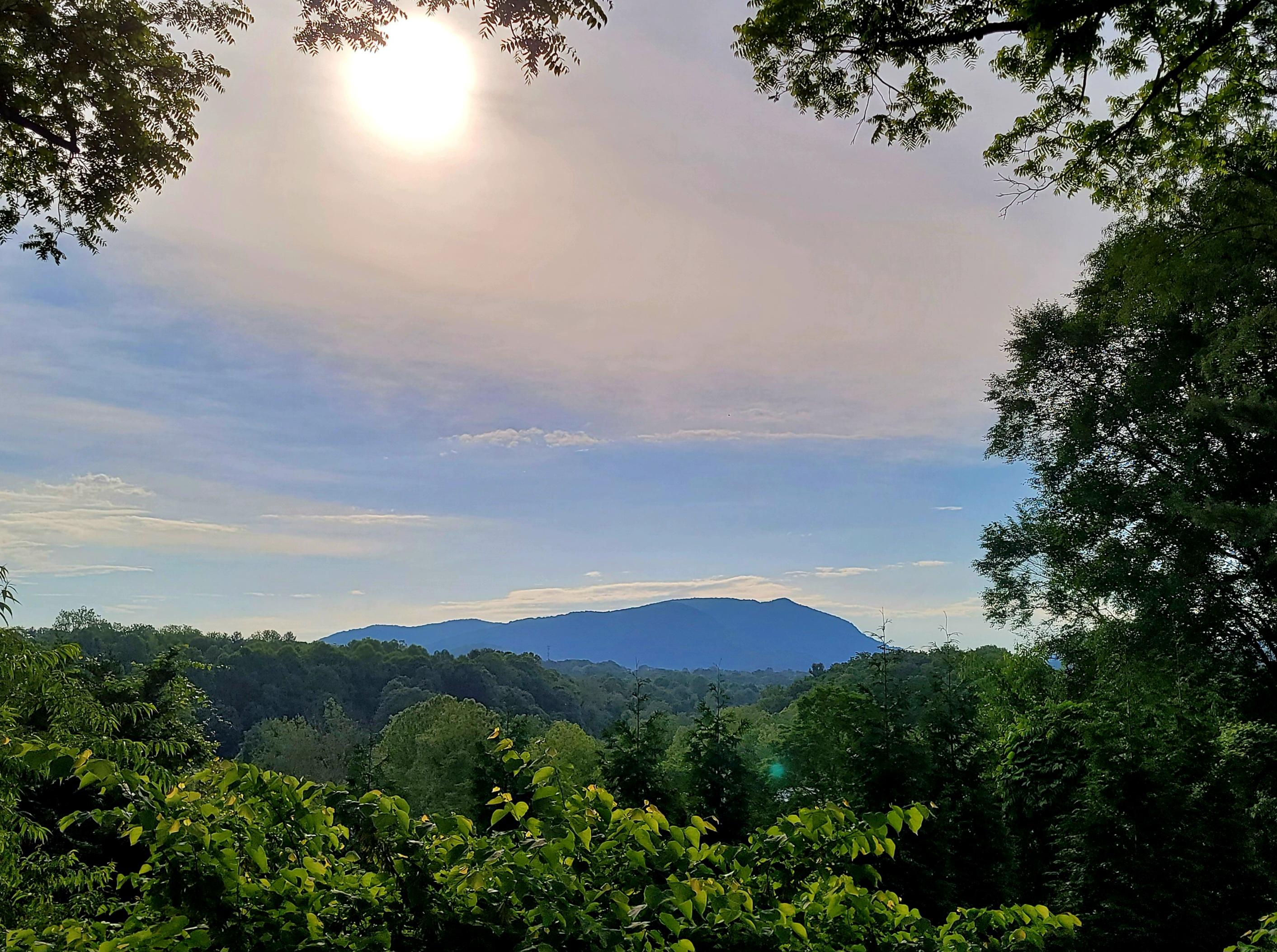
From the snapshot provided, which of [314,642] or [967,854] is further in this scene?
[314,642]

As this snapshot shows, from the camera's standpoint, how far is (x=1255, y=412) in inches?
431

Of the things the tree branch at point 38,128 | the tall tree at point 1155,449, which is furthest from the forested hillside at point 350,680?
the tree branch at point 38,128

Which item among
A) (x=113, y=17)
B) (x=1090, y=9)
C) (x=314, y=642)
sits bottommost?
(x=314, y=642)

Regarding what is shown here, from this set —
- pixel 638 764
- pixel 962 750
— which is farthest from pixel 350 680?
pixel 962 750

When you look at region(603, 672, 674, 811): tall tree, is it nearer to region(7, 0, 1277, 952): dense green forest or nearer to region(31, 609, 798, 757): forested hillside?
region(7, 0, 1277, 952): dense green forest

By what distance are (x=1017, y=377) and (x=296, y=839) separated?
16440 millimetres

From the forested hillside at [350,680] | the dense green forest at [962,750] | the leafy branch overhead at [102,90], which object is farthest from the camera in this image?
the forested hillside at [350,680]

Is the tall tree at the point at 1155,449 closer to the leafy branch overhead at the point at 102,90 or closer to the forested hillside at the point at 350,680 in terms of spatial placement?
the leafy branch overhead at the point at 102,90

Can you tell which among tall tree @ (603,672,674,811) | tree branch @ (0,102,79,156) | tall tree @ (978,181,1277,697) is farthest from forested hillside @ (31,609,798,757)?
tree branch @ (0,102,79,156)

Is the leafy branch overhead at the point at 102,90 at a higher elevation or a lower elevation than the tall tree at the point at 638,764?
higher

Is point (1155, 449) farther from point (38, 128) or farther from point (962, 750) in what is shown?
point (38, 128)

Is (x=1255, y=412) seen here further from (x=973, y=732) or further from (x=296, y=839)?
(x=296, y=839)

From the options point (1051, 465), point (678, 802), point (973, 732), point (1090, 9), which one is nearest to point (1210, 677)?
point (1051, 465)

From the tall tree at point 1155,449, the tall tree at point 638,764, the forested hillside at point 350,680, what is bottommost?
the forested hillside at point 350,680
